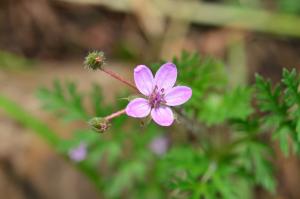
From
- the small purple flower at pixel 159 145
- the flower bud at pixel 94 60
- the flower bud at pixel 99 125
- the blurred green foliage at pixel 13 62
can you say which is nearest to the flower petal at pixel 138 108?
the flower bud at pixel 99 125

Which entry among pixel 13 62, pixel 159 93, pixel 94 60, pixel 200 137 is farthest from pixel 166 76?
pixel 13 62

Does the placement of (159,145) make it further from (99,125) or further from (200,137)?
(99,125)

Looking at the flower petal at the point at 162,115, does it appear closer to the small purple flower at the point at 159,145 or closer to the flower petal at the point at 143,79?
the flower petal at the point at 143,79

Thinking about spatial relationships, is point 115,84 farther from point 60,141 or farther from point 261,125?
point 261,125

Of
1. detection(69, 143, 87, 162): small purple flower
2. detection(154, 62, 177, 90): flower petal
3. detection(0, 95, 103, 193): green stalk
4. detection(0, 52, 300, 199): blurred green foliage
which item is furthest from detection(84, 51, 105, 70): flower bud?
detection(0, 95, 103, 193): green stalk

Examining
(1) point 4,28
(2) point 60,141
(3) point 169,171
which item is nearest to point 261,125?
(3) point 169,171
